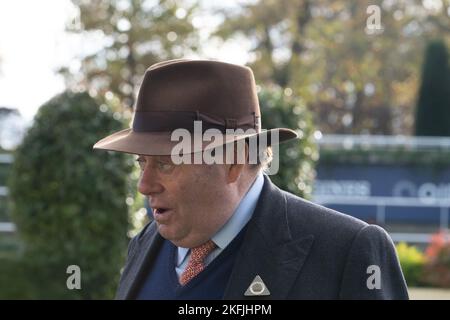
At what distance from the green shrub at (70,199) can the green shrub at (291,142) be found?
1.32m

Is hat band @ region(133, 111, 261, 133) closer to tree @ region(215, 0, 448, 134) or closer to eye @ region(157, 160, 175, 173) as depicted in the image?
eye @ region(157, 160, 175, 173)

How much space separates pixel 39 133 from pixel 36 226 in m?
0.86

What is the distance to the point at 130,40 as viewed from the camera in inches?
975

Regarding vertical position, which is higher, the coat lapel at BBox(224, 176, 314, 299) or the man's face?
the man's face

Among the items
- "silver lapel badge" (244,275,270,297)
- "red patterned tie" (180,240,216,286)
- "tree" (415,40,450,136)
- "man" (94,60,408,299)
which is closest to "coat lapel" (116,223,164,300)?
"man" (94,60,408,299)

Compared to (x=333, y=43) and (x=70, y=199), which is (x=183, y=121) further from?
(x=333, y=43)

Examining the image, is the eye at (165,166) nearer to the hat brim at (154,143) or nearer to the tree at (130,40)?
the hat brim at (154,143)

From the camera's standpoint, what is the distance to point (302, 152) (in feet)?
26.1

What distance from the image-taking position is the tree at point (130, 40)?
24.6 meters

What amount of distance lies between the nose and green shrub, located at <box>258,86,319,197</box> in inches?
191

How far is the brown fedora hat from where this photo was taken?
2.62m

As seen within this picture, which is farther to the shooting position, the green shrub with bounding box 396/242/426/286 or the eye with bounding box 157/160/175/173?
the green shrub with bounding box 396/242/426/286
